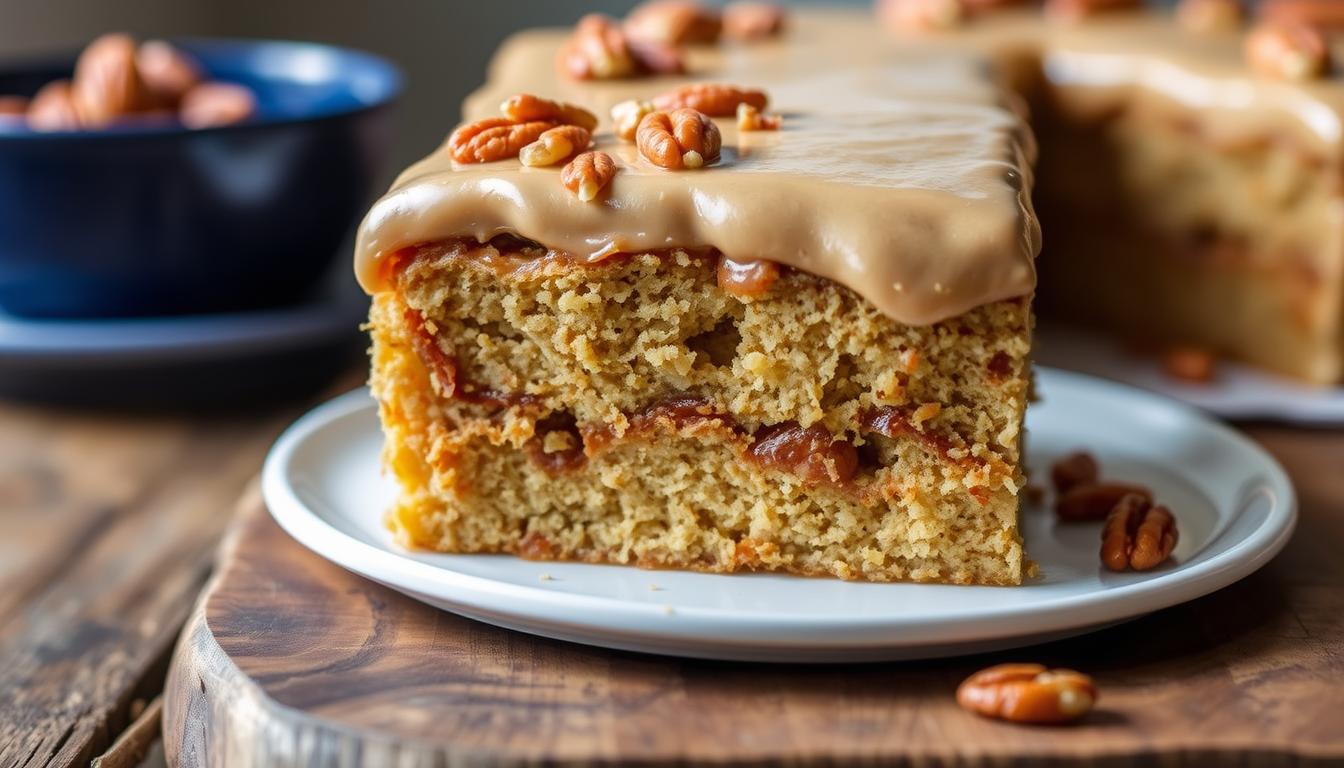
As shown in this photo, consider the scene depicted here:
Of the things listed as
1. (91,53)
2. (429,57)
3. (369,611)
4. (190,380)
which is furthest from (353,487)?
(429,57)

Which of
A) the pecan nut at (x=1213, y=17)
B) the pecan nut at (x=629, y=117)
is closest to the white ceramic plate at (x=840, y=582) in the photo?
the pecan nut at (x=629, y=117)

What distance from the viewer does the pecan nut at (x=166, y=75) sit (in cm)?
341

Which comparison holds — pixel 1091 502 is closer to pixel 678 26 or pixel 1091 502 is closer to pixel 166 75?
pixel 678 26

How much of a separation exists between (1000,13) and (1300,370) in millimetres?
1125

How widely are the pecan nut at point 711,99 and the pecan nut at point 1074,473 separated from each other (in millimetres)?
718

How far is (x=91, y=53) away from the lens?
343 centimetres

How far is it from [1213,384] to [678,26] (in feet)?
4.44

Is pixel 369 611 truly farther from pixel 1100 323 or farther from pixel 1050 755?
pixel 1100 323

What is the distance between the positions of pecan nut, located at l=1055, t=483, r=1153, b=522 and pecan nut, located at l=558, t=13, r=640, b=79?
3.44 feet

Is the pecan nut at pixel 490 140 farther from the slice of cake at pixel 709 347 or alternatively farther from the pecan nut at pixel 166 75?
the pecan nut at pixel 166 75

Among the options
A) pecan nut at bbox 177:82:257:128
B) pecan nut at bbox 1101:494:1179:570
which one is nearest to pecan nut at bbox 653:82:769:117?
pecan nut at bbox 1101:494:1179:570

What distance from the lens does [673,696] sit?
1.68 m

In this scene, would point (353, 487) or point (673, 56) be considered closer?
point (353, 487)

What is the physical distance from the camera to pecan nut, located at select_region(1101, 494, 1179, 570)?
197 centimetres
